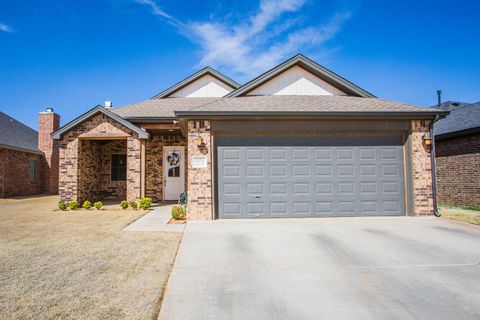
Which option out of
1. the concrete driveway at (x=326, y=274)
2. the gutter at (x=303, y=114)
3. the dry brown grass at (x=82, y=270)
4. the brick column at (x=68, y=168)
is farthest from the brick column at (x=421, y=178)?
the brick column at (x=68, y=168)

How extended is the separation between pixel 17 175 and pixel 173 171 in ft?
39.8

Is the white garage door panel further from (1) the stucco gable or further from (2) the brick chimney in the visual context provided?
(2) the brick chimney

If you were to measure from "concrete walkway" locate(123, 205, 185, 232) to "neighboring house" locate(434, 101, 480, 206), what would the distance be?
37.9ft

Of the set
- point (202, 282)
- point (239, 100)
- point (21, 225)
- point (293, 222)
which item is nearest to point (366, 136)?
point (293, 222)

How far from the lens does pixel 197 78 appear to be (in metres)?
15.7

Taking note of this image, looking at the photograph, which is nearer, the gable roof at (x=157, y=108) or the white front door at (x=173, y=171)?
the gable roof at (x=157, y=108)

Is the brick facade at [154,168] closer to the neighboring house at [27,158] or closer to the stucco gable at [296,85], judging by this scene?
the stucco gable at [296,85]

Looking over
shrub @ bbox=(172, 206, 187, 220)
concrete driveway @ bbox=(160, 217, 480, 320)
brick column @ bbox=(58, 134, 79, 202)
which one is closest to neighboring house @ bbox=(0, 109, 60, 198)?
brick column @ bbox=(58, 134, 79, 202)

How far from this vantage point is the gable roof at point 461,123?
1170cm

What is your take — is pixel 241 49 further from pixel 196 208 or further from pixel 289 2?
pixel 196 208

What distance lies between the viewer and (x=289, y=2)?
11.1 meters

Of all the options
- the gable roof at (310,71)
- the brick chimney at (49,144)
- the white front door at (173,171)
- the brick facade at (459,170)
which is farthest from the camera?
the brick chimney at (49,144)

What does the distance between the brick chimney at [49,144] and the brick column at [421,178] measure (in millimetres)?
22465

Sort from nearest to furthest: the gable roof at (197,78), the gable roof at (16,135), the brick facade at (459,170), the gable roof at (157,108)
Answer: the brick facade at (459,170) < the gable roof at (157,108) < the gable roof at (197,78) < the gable roof at (16,135)
